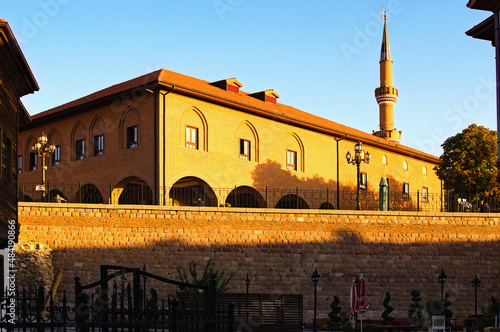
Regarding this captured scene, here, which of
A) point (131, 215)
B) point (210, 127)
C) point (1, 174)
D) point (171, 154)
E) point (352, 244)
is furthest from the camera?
point (210, 127)

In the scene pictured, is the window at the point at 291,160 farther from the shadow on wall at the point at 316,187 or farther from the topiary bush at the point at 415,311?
the topiary bush at the point at 415,311

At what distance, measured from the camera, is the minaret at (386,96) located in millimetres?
55719

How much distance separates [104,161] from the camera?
32.6m

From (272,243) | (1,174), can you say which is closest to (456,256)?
(272,243)

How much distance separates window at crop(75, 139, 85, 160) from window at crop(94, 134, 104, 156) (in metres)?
0.99

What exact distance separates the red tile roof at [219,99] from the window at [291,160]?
1.66 m

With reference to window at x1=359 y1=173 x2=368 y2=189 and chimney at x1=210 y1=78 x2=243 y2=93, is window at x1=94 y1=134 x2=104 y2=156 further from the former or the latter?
window at x1=359 y1=173 x2=368 y2=189

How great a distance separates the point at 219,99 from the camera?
106ft

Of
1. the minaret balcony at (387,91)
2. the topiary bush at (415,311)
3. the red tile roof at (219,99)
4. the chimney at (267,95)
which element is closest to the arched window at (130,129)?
the red tile roof at (219,99)

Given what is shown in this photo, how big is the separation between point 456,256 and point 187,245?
11699 millimetres

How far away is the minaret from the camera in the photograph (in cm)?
5572

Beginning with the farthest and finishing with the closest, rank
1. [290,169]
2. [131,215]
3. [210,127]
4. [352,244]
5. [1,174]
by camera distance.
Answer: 1. [290,169]
2. [210,127]
3. [352,244]
4. [131,215]
5. [1,174]

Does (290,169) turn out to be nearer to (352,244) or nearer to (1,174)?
(352,244)

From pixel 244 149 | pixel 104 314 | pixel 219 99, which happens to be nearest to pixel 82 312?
pixel 104 314
